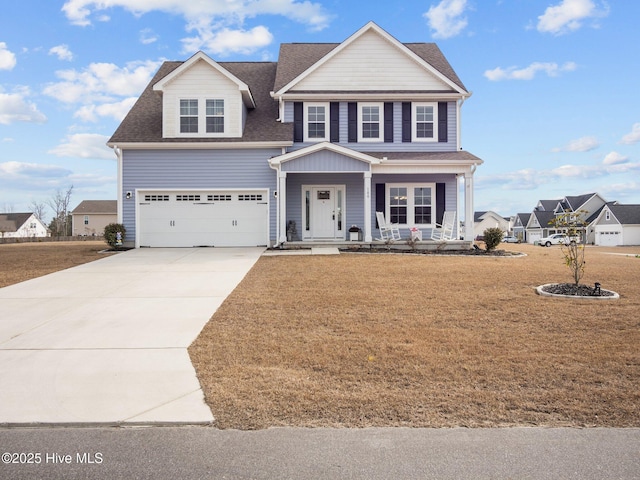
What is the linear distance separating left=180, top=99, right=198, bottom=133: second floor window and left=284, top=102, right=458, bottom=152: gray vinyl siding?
3.57 metres

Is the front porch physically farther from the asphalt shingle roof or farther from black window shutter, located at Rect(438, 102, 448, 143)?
the asphalt shingle roof

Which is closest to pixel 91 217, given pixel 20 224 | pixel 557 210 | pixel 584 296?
pixel 20 224

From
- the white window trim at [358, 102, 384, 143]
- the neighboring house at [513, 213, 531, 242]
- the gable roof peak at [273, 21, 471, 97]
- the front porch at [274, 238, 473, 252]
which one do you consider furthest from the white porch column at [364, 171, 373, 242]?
the neighboring house at [513, 213, 531, 242]

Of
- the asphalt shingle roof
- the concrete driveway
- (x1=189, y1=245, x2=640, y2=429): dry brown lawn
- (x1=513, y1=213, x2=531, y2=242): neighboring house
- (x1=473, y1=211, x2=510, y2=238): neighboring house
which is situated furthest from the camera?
(x1=473, y1=211, x2=510, y2=238): neighboring house

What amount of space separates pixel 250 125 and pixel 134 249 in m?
6.66

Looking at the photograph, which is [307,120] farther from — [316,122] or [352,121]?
[352,121]

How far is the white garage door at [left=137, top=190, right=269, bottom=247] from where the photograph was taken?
61.7 feet

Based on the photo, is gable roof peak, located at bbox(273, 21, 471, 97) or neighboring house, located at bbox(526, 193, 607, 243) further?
neighboring house, located at bbox(526, 193, 607, 243)

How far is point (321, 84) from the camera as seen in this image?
772 inches

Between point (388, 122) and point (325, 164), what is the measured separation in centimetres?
385

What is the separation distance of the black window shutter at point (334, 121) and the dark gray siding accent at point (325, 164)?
218cm

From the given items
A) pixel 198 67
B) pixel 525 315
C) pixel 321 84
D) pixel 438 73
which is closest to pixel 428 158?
pixel 438 73

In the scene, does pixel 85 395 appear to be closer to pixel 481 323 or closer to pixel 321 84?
pixel 481 323

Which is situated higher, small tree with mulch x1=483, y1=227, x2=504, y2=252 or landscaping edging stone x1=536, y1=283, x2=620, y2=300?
small tree with mulch x1=483, y1=227, x2=504, y2=252
